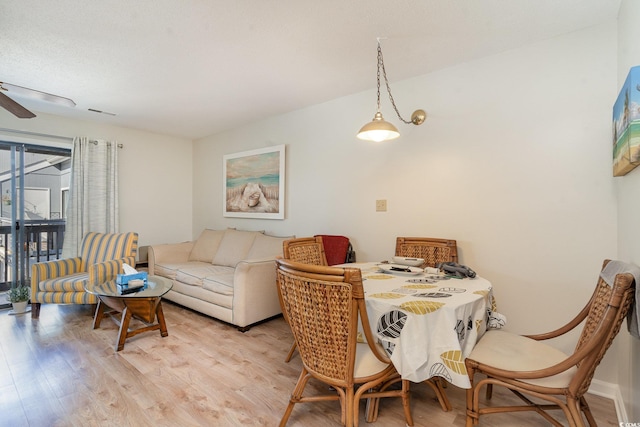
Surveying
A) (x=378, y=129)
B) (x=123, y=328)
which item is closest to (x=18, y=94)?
(x=123, y=328)

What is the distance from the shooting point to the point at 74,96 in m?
3.25

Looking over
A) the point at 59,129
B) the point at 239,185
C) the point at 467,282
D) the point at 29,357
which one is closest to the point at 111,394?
the point at 29,357

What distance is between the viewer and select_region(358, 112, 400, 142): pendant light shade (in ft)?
6.82

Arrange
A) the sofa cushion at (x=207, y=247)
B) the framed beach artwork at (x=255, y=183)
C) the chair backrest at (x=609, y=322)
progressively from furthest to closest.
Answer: the sofa cushion at (x=207, y=247) < the framed beach artwork at (x=255, y=183) < the chair backrest at (x=609, y=322)

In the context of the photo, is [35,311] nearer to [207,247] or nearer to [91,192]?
[91,192]

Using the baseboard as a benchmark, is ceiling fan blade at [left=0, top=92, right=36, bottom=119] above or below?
above

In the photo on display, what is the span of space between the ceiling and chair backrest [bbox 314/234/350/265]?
5.05ft

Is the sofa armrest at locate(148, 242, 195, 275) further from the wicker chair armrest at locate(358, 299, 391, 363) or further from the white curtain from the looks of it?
the wicker chair armrest at locate(358, 299, 391, 363)

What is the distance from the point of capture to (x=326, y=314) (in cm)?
135

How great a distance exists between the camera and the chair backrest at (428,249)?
2469mm

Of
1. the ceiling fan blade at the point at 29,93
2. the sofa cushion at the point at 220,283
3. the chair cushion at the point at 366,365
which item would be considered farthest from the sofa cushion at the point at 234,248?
the chair cushion at the point at 366,365

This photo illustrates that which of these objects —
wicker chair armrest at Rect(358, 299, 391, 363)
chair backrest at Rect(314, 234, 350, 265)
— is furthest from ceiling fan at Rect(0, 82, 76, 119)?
wicker chair armrest at Rect(358, 299, 391, 363)

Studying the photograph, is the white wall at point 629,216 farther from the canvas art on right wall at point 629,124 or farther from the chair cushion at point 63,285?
the chair cushion at point 63,285

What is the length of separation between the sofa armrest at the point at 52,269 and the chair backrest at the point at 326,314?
10.7ft
